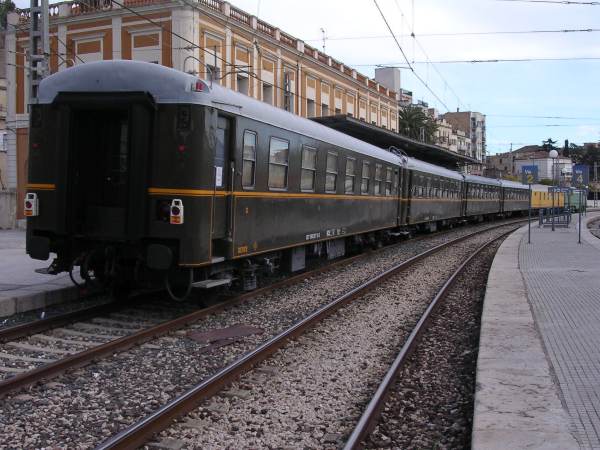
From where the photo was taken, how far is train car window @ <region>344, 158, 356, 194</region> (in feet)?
44.5

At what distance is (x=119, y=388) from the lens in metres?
5.34

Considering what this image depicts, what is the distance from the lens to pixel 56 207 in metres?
7.83

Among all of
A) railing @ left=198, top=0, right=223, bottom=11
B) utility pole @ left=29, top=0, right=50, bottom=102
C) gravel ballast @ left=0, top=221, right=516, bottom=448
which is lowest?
gravel ballast @ left=0, top=221, right=516, bottom=448

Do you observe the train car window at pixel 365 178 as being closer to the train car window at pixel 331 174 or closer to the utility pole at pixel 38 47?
the train car window at pixel 331 174

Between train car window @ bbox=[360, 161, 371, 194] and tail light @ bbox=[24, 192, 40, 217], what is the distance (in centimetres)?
841

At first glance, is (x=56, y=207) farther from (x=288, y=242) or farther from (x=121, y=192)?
(x=288, y=242)

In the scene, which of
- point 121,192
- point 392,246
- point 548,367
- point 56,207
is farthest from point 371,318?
point 392,246

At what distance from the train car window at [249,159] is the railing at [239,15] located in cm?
2193

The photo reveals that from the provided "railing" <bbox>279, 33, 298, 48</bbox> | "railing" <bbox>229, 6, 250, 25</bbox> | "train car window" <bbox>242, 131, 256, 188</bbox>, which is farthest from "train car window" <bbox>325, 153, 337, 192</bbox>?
"railing" <bbox>279, 33, 298, 48</bbox>

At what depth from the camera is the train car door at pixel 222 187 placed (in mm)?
7832

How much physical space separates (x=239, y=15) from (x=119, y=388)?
27.2 meters

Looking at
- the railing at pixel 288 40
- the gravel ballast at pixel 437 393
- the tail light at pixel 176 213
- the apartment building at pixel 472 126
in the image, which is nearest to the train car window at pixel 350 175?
the gravel ballast at pixel 437 393

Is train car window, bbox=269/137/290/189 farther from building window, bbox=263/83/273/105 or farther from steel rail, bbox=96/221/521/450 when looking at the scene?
building window, bbox=263/83/273/105

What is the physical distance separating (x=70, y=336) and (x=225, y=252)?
2232 mm
